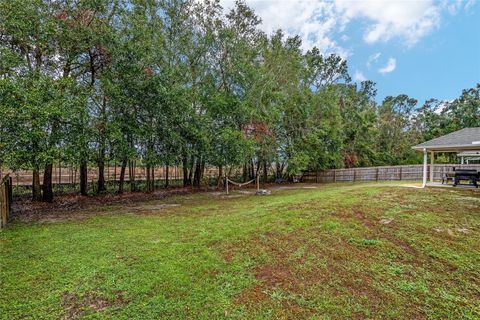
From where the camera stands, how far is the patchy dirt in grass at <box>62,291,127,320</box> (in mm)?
2740

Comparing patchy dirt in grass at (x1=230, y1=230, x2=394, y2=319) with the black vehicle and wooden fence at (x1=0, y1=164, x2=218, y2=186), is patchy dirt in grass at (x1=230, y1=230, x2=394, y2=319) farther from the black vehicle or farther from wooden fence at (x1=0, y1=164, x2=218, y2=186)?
wooden fence at (x1=0, y1=164, x2=218, y2=186)

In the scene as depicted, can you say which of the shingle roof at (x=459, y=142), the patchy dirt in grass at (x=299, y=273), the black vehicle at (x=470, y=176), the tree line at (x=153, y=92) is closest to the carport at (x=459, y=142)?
the shingle roof at (x=459, y=142)

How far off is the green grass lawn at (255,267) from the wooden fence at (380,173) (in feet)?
35.5

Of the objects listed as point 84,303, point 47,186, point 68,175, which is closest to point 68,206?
point 47,186

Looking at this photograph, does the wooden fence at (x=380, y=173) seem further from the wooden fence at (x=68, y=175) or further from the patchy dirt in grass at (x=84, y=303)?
the patchy dirt in grass at (x=84, y=303)

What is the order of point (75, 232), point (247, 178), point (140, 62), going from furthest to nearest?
1. point (247, 178)
2. point (140, 62)
3. point (75, 232)

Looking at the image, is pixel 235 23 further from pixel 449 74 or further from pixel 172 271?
pixel 172 271

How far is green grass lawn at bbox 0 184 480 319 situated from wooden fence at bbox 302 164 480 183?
10.8 metres

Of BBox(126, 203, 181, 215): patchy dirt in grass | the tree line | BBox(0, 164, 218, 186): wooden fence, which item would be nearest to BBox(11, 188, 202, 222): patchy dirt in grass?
the tree line

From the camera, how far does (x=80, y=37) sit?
7.94 metres

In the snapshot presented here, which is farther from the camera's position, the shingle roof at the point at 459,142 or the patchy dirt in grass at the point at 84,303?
the shingle roof at the point at 459,142

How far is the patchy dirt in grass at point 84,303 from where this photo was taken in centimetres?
274

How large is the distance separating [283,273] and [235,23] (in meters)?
14.0

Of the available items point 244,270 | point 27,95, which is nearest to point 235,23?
point 27,95
